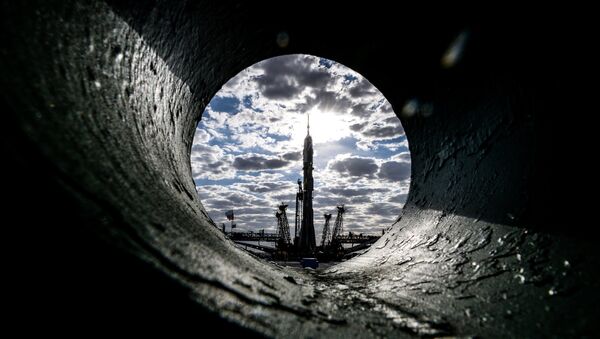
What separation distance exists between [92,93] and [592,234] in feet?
6.58

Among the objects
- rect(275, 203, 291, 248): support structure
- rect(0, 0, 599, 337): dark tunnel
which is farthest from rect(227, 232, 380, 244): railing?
rect(0, 0, 599, 337): dark tunnel

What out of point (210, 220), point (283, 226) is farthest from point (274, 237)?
point (210, 220)

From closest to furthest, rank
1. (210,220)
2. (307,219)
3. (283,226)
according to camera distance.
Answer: (210,220), (307,219), (283,226)

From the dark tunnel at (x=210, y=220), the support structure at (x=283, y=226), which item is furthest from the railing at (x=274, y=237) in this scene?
the dark tunnel at (x=210, y=220)

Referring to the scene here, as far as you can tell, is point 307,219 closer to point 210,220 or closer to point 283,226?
point 283,226

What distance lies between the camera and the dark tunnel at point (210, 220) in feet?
2.06

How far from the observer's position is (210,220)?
6.15 ft

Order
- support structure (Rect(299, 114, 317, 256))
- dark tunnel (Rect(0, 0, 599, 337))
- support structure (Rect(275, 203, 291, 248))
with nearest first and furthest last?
dark tunnel (Rect(0, 0, 599, 337)) → support structure (Rect(299, 114, 317, 256)) → support structure (Rect(275, 203, 291, 248))

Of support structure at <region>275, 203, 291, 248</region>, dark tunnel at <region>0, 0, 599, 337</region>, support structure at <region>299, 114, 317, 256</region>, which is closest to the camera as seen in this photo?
dark tunnel at <region>0, 0, 599, 337</region>

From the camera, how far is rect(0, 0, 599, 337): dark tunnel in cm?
63

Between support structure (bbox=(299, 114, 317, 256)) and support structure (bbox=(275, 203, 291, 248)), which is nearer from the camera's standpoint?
support structure (bbox=(299, 114, 317, 256))

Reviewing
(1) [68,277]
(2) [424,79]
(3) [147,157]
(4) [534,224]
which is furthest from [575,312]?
(2) [424,79]

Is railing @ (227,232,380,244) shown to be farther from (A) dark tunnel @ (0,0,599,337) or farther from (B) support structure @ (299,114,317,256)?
(A) dark tunnel @ (0,0,599,337)

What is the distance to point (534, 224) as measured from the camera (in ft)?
5.24
